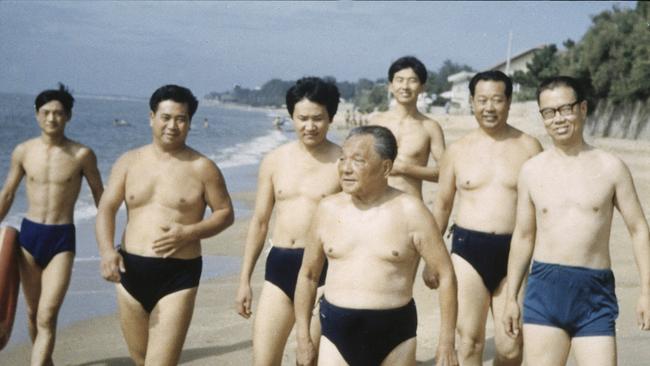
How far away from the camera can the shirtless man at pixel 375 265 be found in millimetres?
4109

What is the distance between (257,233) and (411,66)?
2.39 meters

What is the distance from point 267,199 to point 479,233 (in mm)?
1551

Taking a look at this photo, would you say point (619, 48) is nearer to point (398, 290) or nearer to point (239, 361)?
point (239, 361)

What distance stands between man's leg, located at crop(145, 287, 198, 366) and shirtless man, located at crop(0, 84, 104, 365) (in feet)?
5.12

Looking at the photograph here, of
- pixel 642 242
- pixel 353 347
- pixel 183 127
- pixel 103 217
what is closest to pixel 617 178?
pixel 642 242

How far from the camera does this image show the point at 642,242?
451 centimetres

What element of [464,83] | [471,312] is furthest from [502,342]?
[464,83]

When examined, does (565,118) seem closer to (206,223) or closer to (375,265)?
(375,265)

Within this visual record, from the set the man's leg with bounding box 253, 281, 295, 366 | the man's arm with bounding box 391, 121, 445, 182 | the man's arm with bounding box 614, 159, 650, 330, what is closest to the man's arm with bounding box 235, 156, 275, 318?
the man's leg with bounding box 253, 281, 295, 366

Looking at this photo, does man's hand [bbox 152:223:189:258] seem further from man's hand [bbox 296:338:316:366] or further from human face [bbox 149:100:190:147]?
man's hand [bbox 296:338:316:366]

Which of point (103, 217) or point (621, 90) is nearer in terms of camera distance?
point (103, 217)

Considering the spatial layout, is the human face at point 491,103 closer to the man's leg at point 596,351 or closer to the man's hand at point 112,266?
the man's leg at point 596,351

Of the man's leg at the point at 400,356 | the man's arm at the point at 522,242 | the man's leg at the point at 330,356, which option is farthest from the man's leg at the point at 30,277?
the man's arm at the point at 522,242

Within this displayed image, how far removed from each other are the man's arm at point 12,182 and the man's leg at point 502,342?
13.4 feet
